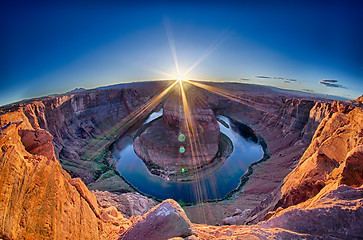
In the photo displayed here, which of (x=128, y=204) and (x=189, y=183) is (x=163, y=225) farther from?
(x=189, y=183)

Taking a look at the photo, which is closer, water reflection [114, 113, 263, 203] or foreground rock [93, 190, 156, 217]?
foreground rock [93, 190, 156, 217]

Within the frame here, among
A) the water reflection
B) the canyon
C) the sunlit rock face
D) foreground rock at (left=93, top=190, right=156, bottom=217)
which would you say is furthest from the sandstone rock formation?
the sunlit rock face

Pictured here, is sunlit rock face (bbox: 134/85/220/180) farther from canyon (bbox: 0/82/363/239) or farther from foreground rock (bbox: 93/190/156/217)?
foreground rock (bbox: 93/190/156/217)

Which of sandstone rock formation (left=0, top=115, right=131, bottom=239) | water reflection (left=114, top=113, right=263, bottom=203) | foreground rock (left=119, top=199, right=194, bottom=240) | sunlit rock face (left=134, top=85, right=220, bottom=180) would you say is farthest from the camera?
sunlit rock face (left=134, top=85, right=220, bottom=180)

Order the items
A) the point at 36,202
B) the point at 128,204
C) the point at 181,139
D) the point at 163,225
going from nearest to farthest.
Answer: the point at 36,202
the point at 163,225
the point at 128,204
the point at 181,139

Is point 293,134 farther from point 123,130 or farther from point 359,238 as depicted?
point 123,130

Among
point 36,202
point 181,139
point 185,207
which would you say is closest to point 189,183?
point 185,207
